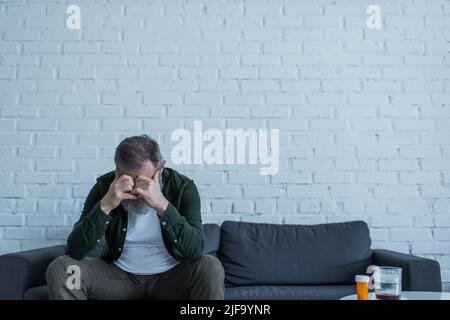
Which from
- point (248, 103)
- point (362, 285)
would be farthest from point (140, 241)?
point (248, 103)

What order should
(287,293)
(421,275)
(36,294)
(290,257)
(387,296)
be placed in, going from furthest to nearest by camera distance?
(290,257) → (287,293) → (421,275) → (36,294) → (387,296)

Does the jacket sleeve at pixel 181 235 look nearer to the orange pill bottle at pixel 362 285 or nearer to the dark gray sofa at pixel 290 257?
the dark gray sofa at pixel 290 257

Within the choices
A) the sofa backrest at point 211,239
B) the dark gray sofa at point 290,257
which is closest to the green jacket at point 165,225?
the dark gray sofa at point 290,257

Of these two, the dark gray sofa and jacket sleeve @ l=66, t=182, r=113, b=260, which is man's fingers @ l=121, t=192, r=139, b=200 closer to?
jacket sleeve @ l=66, t=182, r=113, b=260

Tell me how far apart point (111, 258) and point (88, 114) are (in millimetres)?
1205

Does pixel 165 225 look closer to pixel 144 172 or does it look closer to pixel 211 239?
pixel 144 172

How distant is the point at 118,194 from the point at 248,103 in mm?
1311

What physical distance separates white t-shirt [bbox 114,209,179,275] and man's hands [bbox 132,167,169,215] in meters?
0.19

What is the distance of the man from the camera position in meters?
1.96

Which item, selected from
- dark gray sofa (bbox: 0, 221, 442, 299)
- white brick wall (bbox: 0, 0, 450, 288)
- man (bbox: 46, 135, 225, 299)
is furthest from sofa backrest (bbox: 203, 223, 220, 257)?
man (bbox: 46, 135, 225, 299)

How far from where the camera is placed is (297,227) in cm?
288

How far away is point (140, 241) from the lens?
7.17ft
